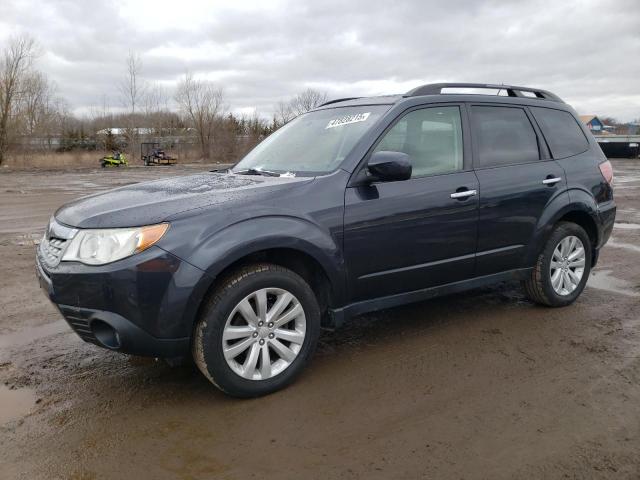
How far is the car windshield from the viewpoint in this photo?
3904mm

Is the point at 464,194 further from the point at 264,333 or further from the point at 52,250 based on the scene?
the point at 52,250

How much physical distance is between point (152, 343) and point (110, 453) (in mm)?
585

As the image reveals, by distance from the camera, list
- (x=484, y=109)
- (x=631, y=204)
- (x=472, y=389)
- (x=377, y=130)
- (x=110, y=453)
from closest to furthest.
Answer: (x=110, y=453) → (x=472, y=389) → (x=377, y=130) → (x=484, y=109) → (x=631, y=204)

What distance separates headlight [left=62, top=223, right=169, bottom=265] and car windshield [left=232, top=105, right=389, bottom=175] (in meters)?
1.24

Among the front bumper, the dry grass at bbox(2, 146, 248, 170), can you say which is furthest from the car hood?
the dry grass at bbox(2, 146, 248, 170)

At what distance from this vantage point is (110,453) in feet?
9.08

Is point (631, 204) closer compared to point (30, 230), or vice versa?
point (30, 230)

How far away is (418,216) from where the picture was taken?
3.86 metres

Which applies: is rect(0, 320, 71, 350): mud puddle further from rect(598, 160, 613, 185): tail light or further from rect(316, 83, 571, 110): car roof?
rect(598, 160, 613, 185): tail light

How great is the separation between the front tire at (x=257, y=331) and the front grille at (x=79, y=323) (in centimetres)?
59

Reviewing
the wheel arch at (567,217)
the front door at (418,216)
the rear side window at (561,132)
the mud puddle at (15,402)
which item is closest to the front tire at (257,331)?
the front door at (418,216)

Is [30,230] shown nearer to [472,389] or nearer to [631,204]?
[472,389]

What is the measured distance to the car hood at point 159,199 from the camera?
3102 millimetres

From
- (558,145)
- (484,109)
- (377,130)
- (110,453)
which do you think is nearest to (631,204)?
(558,145)
